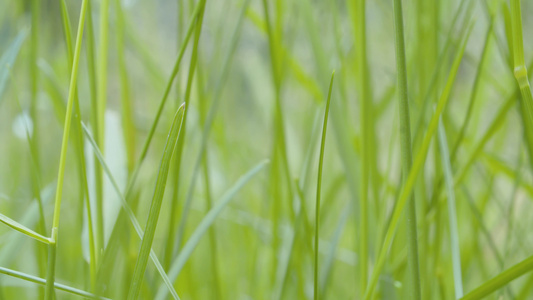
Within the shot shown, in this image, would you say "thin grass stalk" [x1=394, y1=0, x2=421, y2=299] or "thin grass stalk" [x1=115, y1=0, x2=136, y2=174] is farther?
"thin grass stalk" [x1=115, y1=0, x2=136, y2=174]

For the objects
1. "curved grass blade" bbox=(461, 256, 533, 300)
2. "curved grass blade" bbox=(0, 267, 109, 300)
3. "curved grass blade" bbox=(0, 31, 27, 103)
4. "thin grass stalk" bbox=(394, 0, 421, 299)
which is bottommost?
"curved grass blade" bbox=(0, 267, 109, 300)

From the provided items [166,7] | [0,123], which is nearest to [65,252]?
[0,123]

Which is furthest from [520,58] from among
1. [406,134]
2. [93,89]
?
[93,89]

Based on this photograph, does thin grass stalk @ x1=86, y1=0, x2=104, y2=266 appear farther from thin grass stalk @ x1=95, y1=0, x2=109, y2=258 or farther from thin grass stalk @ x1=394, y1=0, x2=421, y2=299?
thin grass stalk @ x1=394, y1=0, x2=421, y2=299

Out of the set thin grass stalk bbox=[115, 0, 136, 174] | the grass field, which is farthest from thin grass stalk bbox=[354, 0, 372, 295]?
thin grass stalk bbox=[115, 0, 136, 174]

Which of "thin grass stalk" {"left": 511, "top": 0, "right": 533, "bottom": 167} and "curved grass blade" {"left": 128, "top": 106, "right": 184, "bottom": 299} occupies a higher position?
"thin grass stalk" {"left": 511, "top": 0, "right": 533, "bottom": 167}

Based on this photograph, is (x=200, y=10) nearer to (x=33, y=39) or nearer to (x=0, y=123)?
(x=33, y=39)
